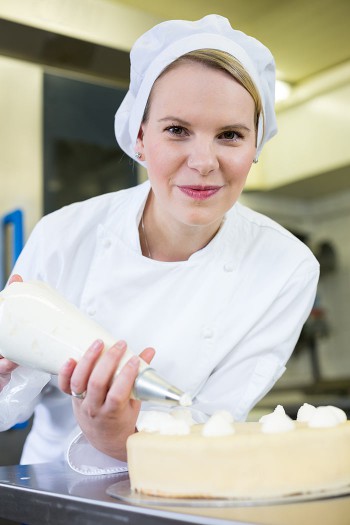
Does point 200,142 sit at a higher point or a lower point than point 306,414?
higher

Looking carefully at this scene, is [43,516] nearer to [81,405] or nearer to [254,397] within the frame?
[81,405]

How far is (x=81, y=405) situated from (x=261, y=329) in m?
0.44

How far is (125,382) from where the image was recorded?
74 cm

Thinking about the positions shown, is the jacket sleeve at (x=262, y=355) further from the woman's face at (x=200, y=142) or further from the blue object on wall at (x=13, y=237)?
the blue object on wall at (x=13, y=237)

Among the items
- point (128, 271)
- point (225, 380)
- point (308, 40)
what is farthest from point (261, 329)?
point (308, 40)

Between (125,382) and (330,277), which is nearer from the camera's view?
(125,382)

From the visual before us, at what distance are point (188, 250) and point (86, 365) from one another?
55cm

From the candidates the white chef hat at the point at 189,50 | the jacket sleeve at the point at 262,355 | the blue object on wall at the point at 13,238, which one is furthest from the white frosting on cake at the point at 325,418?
the blue object on wall at the point at 13,238

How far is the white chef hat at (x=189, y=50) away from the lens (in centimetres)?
113

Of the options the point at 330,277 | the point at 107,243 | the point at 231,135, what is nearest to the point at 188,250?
the point at 107,243

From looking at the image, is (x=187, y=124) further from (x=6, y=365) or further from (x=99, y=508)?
(x=99, y=508)

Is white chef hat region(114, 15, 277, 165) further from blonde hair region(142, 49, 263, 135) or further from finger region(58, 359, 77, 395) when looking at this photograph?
finger region(58, 359, 77, 395)

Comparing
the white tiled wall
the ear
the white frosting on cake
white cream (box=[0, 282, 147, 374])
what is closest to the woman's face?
the ear

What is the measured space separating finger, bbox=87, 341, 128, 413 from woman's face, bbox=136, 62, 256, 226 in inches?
14.8
